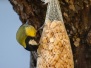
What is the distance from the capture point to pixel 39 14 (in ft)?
3.57

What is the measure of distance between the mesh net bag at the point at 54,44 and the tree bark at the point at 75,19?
149 millimetres

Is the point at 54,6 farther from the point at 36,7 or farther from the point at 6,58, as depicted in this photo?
the point at 6,58

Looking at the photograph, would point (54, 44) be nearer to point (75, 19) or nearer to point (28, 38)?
point (28, 38)

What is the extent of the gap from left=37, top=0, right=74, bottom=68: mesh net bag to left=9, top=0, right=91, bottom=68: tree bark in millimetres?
149

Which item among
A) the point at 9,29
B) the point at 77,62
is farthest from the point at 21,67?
the point at 77,62

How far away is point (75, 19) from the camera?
1075 millimetres

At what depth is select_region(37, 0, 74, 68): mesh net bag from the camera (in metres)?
0.90

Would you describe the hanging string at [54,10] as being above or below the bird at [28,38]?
above

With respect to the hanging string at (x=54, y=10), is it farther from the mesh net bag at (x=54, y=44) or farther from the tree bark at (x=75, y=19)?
the tree bark at (x=75, y=19)

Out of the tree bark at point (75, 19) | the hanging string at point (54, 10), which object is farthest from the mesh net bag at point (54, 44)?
the tree bark at point (75, 19)

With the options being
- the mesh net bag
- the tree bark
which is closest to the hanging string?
the mesh net bag

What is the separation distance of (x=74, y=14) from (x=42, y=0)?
0.47ft

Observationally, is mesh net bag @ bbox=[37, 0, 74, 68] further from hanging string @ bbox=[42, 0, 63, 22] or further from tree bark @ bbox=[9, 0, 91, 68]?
tree bark @ bbox=[9, 0, 91, 68]

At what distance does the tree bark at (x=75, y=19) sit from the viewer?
41.7 inches
